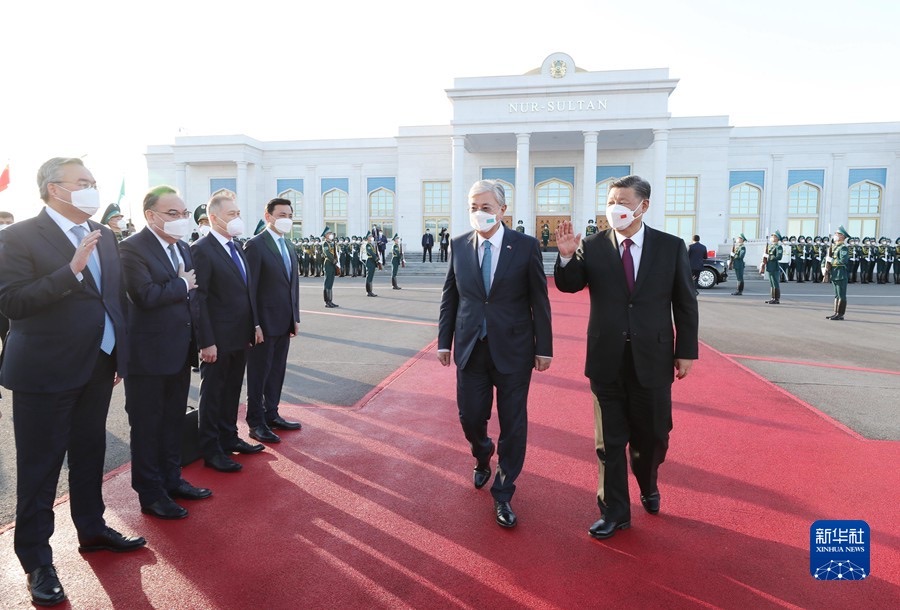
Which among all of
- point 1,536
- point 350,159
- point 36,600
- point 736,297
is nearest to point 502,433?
point 36,600

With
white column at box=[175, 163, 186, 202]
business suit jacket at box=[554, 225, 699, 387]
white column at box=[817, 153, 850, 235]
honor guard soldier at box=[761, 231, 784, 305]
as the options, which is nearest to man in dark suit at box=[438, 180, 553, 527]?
business suit jacket at box=[554, 225, 699, 387]

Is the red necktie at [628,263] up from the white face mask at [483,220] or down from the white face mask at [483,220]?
down

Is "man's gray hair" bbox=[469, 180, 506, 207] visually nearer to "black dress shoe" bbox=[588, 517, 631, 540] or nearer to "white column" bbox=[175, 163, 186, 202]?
→ "black dress shoe" bbox=[588, 517, 631, 540]

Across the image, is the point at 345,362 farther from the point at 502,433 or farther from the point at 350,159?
the point at 350,159

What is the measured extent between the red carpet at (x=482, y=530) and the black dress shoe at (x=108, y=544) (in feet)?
0.17

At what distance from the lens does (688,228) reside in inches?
→ 1394

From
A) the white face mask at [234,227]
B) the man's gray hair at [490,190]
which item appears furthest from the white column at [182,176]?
the man's gray hair at [490,190]

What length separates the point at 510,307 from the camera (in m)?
3.38

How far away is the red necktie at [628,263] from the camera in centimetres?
311

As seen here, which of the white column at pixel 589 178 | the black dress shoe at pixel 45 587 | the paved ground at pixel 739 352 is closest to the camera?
the black dress shoe at pixel 45 587

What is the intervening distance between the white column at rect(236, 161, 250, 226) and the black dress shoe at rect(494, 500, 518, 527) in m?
38.7

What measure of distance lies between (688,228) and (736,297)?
2008 centimetres

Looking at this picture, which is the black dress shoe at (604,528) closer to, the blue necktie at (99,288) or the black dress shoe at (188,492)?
the black dress shoe at (188,492)

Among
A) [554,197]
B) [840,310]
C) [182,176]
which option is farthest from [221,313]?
[182,176]
